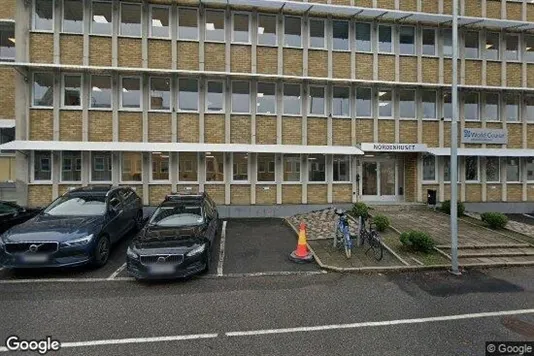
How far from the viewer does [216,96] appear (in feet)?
44.8

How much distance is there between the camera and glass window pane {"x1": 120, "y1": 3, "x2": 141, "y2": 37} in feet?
42.3

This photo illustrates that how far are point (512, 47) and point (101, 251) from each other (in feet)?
67.8

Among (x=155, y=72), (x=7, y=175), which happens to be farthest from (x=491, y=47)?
(x=7, y=175)

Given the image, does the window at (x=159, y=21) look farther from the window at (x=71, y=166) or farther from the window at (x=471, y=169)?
the window at (x=471, y=169)

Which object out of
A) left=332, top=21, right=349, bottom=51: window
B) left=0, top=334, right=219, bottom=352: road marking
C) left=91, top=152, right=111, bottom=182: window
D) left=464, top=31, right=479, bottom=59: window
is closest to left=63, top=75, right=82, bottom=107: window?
left=91, top=152, right=111, bottom=182: window

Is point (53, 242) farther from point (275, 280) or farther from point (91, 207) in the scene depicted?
point (275, 280)

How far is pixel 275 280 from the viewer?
6.70 m

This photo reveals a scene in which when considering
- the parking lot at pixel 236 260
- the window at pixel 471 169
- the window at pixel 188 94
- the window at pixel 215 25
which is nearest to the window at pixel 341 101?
the window at pixel 215 25

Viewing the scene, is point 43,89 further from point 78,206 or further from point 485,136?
point 485,136

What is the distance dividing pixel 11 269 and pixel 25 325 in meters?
3.26

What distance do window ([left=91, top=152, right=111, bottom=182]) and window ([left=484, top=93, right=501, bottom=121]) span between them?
18.5 m

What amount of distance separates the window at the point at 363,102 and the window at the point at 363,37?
193cm

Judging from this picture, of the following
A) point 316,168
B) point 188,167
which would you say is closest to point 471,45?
point 316,168

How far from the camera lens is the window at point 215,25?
1340 cm
